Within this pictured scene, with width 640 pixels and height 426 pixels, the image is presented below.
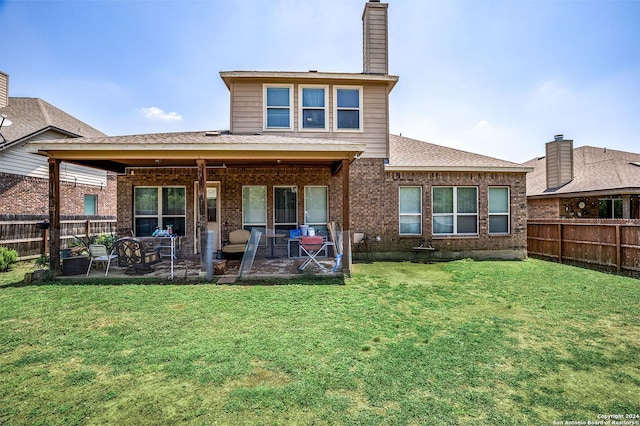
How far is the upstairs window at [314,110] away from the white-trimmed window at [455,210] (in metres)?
4.58

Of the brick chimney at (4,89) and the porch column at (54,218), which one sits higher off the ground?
the brick chimney at (4,89)

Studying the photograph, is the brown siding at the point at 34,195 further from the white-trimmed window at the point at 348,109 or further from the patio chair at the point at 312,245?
the white-trimmed window at the point at 348,109

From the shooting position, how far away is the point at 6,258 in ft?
26.7

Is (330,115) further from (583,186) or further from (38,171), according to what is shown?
(38,171)

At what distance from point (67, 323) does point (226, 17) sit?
9511 millimetres

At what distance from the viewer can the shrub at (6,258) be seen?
26.3 ft

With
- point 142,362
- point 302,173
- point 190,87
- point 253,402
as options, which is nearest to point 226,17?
point 190,87

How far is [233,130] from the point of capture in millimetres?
10219

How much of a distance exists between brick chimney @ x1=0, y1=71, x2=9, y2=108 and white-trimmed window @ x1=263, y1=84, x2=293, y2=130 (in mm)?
14434

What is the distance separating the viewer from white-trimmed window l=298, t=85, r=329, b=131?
10.3 metres

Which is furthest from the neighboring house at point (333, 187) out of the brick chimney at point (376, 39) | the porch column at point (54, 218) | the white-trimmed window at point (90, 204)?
the white-trimmed window at point (90, 204)

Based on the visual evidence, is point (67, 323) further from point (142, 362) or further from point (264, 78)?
point (264, 78)

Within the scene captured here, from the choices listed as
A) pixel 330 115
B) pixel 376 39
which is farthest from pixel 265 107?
pixel 376 39

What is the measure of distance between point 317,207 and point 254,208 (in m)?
2.16
